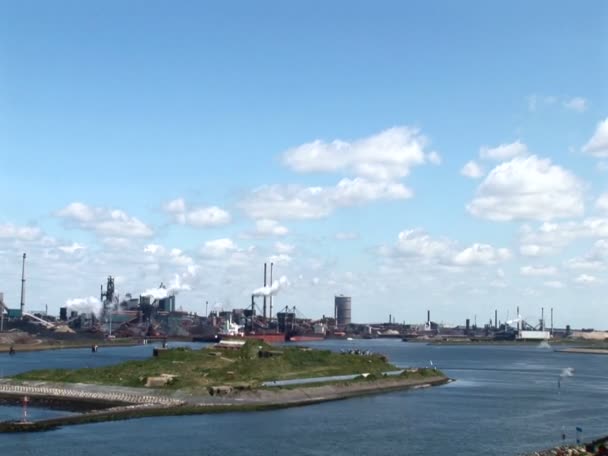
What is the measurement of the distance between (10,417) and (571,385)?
7213cm

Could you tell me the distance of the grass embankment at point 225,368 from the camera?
79.8 m

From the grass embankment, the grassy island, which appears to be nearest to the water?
the grassy island

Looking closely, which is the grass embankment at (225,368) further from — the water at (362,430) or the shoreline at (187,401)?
the water at (362,430)

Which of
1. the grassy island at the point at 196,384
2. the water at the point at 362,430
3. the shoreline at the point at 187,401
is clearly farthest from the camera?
the grassy island at the point at 196,384

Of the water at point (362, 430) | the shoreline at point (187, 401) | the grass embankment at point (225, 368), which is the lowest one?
the water at point (362, 430)

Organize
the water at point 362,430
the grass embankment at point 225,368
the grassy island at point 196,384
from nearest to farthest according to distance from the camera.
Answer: the water at point 362,430 → the grassy island at point 196,384 → the grass embankment at point 225,368

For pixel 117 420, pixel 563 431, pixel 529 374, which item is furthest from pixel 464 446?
pixel 529 374

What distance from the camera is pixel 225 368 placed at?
288 ft

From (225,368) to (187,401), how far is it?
62.7 feet

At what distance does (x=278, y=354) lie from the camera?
359 ft

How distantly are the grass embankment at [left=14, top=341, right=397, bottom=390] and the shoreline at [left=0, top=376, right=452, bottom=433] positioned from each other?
11.5ft

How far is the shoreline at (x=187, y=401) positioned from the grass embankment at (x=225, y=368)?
3.50 meters

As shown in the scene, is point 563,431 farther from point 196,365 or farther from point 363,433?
point 196,365

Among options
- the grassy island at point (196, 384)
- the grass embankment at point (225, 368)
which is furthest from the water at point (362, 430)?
the grass embankment at point (225, 368)
